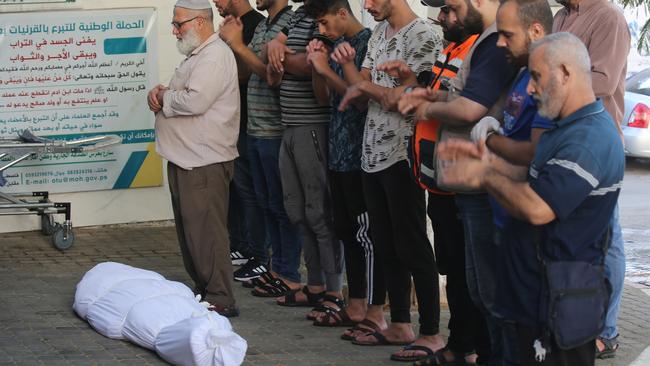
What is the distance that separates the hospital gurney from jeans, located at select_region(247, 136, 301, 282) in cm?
170

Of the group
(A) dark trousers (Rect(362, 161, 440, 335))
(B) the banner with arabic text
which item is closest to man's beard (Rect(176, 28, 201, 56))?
(A) dark trousers (Rect(362, 161, 440, 335))

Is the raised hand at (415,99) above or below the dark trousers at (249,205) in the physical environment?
above

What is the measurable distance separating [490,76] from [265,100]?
9.12 feet

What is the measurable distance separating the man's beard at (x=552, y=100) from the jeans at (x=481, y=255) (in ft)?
3.48

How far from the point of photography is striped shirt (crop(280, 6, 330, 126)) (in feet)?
25.2

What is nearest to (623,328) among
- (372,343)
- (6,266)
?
(372,343)

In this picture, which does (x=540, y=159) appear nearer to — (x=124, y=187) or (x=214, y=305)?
(x=214, y=305)

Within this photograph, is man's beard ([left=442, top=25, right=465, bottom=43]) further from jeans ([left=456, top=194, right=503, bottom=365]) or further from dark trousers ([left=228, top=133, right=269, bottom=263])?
dark trousers ([left=228, top=133, right=269, bottom=263])

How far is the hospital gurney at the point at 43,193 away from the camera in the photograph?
30.7 ft

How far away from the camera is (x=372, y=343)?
701cm

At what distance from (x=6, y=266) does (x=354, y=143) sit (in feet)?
10.6

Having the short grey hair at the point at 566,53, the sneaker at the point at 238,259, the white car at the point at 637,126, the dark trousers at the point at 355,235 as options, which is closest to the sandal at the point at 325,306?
the dark trousers at the point at 355,235

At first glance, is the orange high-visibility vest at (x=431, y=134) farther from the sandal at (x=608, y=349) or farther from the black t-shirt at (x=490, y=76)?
the sandal at (x=608, y=349)

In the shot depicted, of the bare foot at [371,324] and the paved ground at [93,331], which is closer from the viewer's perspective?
the paved ground at [93,331]
